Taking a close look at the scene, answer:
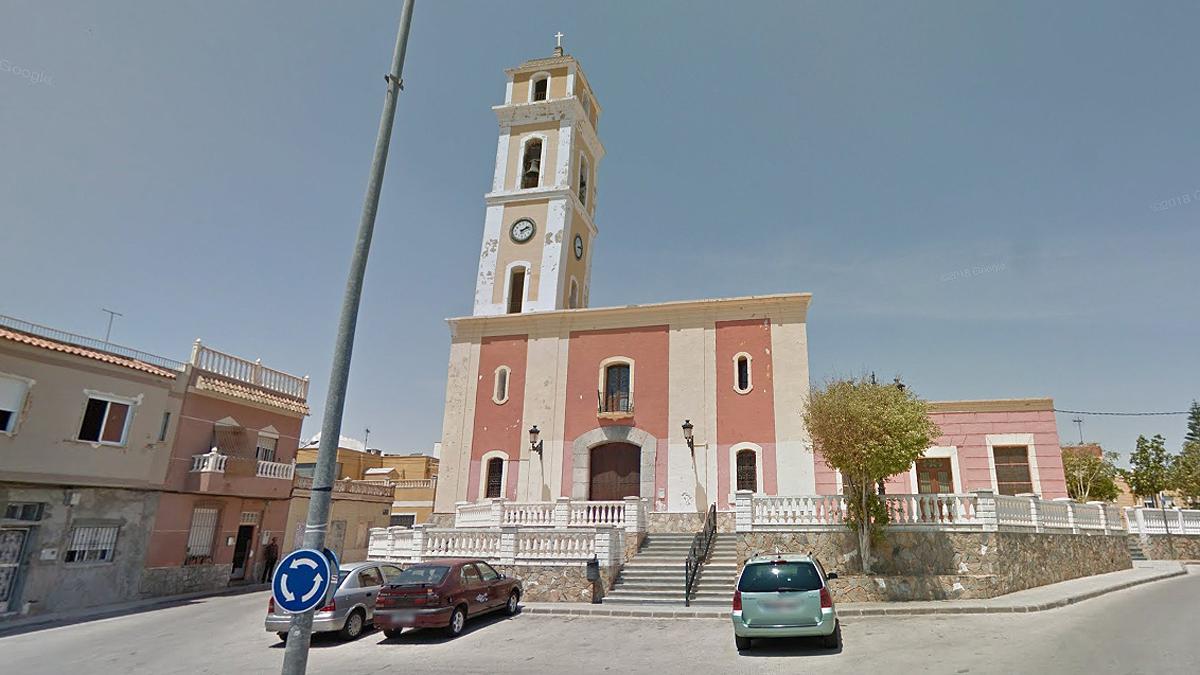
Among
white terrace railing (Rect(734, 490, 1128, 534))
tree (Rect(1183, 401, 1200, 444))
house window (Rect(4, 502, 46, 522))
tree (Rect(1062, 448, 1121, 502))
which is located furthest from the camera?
tree (Rect(1183, 401, 1200, 444))

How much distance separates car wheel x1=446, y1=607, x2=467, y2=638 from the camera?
1179 cm

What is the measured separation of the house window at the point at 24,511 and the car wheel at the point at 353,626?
1180cm

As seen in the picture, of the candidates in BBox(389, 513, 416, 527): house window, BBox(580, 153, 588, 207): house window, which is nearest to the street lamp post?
BBox(580, 153, 588, 207): house window

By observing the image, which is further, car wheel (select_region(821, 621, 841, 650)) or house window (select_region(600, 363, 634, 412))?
house window (select_region(600, 363, 634, 412))

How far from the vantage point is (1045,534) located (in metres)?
16.9

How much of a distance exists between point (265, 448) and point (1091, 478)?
37.9 meters

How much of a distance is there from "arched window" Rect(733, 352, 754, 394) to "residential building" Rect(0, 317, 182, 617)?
18.7 m

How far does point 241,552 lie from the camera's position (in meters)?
24.1

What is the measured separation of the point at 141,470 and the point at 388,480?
21.1m

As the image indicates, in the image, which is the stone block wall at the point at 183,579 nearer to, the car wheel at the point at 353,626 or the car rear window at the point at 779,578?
the car wheel at the point at 353,626

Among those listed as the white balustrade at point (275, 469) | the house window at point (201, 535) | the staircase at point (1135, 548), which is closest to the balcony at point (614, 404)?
the white balustrade at point (275, 469)

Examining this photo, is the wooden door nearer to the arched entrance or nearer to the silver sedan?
the arched entrance

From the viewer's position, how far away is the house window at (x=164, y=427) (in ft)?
68.4

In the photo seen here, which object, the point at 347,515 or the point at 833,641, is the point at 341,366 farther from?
the point at 347,515
